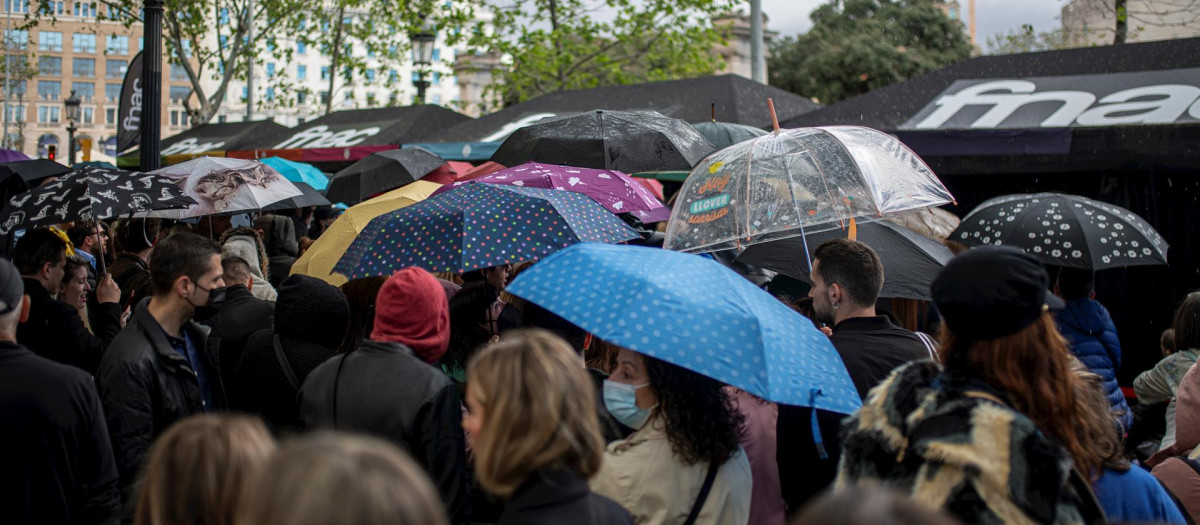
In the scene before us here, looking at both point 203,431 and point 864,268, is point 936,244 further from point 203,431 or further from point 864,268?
point 203,431

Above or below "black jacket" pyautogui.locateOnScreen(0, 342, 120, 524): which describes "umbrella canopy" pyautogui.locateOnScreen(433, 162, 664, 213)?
above

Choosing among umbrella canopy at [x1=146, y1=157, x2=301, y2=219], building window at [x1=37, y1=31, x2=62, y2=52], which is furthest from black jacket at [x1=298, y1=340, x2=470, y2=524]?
building window at [x1=37, y1=31, x2=62, y2=52]

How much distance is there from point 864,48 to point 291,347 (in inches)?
1617

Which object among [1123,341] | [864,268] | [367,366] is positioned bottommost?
[1123,341]

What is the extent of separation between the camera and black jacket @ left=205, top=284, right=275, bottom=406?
5375mm

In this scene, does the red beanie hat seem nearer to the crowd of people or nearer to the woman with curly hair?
the crowd of people

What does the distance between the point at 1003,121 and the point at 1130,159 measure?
1.27m

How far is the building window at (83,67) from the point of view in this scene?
106 meters

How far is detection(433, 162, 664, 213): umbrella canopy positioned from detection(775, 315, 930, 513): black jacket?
8.81 ft

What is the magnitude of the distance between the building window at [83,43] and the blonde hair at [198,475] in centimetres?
11527

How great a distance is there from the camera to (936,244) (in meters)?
6.66

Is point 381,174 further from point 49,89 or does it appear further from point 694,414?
point 49,89

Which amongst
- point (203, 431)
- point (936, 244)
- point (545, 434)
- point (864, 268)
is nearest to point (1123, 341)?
point (936, 244)

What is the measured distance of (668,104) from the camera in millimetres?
15531
